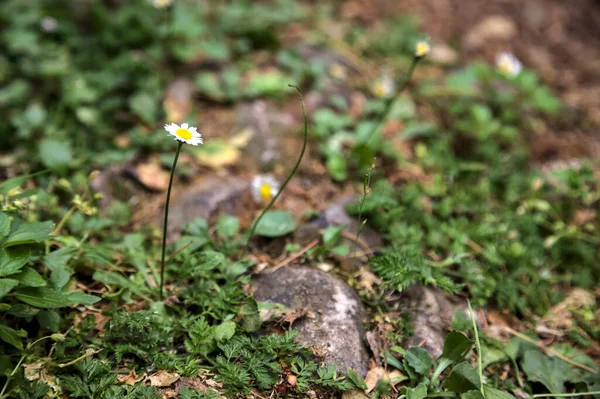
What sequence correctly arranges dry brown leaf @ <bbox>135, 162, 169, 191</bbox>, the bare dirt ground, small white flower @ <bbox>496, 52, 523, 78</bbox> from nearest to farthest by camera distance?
dry brown leaf @ <bbox>135, 162, 169, 191</bbox> < small white flower @ <bbox>496, 52, 523, 78</bbox> < the bare dirt ground

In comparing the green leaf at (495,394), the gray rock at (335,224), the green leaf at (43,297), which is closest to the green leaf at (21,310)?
the green leaf at (43,297)

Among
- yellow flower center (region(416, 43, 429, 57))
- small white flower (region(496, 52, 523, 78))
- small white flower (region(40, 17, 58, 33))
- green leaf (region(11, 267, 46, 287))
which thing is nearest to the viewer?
green leaf (region(11, 267, 46, 287))

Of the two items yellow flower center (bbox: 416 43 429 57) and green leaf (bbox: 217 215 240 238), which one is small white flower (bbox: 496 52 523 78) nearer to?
yellow flower center (bbox: 416 43 429 57)

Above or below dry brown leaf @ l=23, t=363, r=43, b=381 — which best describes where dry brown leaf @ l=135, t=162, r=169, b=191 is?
below

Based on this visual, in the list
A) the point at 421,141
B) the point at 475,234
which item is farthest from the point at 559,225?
the point at 421,141

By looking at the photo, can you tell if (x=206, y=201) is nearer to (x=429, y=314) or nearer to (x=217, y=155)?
(x=217, y=155)

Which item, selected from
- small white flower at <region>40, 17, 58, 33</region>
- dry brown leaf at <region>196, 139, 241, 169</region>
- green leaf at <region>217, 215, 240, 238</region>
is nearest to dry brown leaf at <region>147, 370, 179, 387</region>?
green leaf at <region>217, 215, 240, 238</region>

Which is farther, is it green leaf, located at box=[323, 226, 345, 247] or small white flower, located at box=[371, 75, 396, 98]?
small white flower, located at box=[371, 75, 396, 98]
